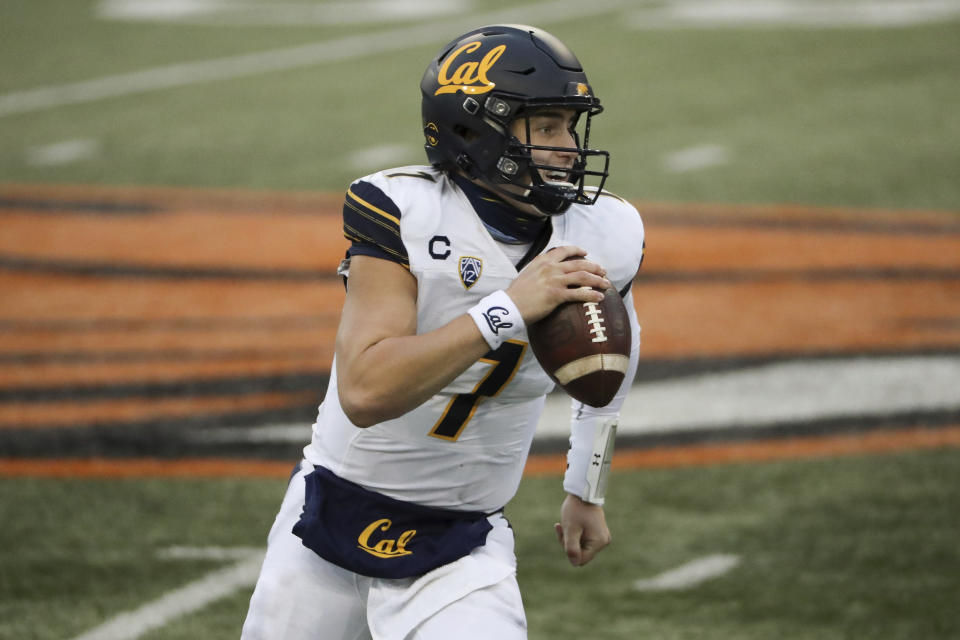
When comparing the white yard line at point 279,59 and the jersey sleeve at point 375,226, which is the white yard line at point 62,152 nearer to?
the white yard line at point 279,59

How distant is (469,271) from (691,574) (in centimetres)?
226

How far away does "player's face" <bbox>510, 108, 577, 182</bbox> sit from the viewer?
2.88 meters

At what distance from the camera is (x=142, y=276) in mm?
8109

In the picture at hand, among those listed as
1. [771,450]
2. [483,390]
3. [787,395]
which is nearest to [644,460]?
[771,450]

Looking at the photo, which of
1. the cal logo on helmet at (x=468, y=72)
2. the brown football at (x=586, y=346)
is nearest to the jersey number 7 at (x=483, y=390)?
the brown football at (x=586, y=346)

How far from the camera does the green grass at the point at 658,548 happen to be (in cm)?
441

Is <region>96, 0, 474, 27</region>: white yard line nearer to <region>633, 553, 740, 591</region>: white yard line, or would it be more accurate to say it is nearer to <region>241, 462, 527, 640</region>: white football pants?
<region>633, 553, 740, 591</region>: white yard line

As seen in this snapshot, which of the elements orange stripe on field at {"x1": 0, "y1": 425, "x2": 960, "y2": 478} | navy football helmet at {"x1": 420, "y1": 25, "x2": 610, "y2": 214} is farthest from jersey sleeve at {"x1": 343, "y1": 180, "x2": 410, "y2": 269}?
orange stripe on field at {"x1": 0, "y1": 425, "x2": 960, "y2": 478}

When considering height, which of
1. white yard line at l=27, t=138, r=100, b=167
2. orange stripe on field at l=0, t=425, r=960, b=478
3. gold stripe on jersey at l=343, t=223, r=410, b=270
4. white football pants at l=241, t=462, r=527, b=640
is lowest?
white yard line at l=27, t=138, r=100, b=167

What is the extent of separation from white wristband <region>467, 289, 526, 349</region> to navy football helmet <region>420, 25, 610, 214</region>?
0.31 m

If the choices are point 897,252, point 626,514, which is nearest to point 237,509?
point 626,514

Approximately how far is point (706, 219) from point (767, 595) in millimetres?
4903

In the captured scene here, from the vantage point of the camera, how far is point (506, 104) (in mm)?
2879

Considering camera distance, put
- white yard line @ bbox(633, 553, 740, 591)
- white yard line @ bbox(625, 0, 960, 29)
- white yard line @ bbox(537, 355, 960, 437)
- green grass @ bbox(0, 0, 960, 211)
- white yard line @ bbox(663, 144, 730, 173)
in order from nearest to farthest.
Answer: white yard line @ bbox(633, 553, 740, 591), white yard line @ bbox(537, 355, 960, 437), green grass @ bbox(0, 0, 960, 211), white yard line @ bbox(663, 144, 730, 173), white yard line @ bbox(625, 0, 960, 29)
